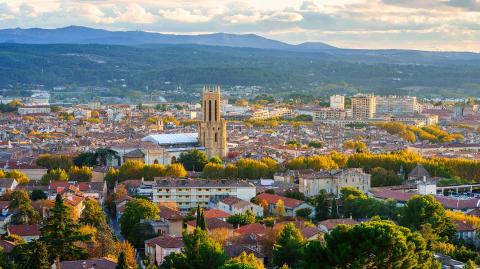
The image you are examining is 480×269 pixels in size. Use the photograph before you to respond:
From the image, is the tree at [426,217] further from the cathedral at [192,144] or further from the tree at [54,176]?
the cathedral at [192,144]

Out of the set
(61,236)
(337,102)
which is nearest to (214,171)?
(61,236)

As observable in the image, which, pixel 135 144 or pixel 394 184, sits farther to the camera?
pixel 135 144

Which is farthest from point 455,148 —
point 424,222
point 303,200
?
point 424,222

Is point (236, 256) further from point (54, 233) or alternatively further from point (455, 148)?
point (455, 148)

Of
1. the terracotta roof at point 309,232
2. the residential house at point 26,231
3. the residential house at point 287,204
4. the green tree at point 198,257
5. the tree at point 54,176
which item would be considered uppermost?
the green tree at point 198,257

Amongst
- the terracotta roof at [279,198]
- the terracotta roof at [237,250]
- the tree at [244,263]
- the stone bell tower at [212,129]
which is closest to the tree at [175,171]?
A: the terracotta roof at [279,198]
